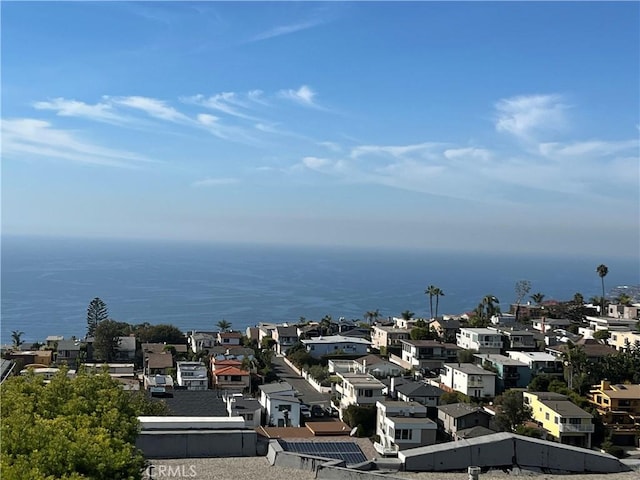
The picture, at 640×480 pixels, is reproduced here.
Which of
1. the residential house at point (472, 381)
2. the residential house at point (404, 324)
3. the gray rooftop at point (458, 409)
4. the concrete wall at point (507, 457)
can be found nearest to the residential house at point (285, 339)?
the residential house at point (404, 324)

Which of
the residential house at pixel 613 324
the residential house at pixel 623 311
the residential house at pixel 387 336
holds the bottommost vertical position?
the residential house at pixel 387 336

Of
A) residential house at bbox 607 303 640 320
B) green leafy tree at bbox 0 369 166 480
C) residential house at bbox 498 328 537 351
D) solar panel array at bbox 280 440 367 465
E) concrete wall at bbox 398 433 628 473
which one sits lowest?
residential house at bbox 498 328 537 351

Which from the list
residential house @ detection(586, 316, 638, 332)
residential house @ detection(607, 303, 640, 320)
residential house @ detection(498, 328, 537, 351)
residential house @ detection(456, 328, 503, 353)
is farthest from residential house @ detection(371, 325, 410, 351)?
residential house @ detection(607, 303, 640, 320)

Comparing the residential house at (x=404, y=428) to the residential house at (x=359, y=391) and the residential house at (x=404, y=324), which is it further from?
the residential house at (x=404, y=324)

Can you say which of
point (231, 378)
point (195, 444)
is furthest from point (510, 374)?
point (195, 444)

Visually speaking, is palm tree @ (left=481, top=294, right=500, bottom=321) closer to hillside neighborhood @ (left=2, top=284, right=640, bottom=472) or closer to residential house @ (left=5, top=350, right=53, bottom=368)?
hillside neighborhood @ (left=2, top=284, right=640, bottom=472)

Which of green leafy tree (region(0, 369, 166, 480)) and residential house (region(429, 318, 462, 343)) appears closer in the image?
green leafy tree (region(0, 369, 166, 480))

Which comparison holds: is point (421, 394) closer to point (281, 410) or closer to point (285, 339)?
point (281, 410)
